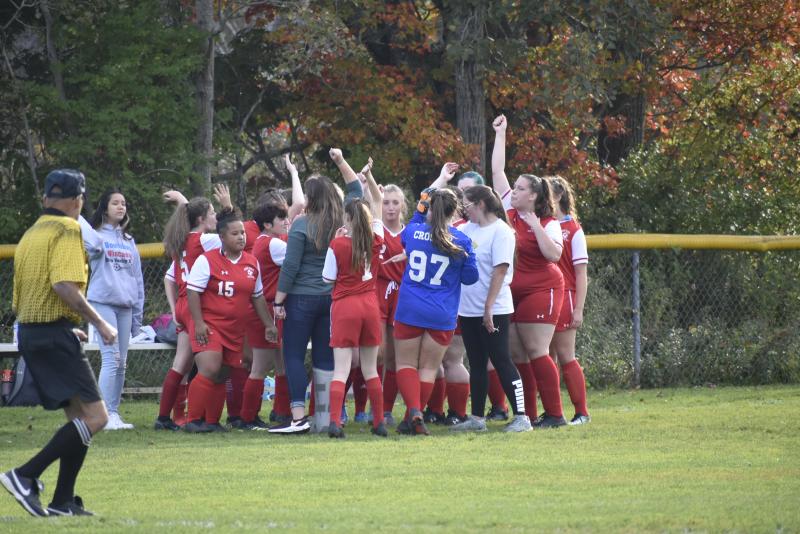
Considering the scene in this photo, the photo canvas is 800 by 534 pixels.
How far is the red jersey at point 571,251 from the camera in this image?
10906 millimetres

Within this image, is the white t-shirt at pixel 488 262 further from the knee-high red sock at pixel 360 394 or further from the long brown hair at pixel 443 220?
the knee-high red sock at pixel 360 394

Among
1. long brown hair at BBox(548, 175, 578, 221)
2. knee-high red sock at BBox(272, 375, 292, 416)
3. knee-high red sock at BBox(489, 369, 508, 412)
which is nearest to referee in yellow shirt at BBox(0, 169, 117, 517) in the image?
knee-high red sock at BBox(272, 375, 292, 416)

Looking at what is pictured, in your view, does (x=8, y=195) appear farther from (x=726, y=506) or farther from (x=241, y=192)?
(x=726, y=506)

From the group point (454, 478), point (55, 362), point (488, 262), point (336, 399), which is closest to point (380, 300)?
point (488, 262)

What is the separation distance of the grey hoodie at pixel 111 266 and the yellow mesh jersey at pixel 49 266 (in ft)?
12.8

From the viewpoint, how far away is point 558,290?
10609 millimetres

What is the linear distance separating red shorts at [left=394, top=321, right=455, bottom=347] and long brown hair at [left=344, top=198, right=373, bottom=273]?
2.10 ft

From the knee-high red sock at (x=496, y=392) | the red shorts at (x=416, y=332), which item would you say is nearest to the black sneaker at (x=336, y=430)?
the red shorts at (x=416, y=332)

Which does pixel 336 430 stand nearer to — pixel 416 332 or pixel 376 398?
pixel 376 398

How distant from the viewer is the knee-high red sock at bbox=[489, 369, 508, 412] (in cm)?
1152

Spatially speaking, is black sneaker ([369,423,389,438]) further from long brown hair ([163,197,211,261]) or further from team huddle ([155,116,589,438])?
long brown hair ([163,197,211,261])

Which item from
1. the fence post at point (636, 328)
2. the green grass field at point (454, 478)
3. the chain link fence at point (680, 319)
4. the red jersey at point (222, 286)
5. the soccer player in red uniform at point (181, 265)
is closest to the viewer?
the green grass field at point (454, 478)

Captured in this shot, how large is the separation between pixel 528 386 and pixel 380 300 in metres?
1.41

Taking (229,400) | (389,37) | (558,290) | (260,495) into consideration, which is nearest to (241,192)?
(389,37)
